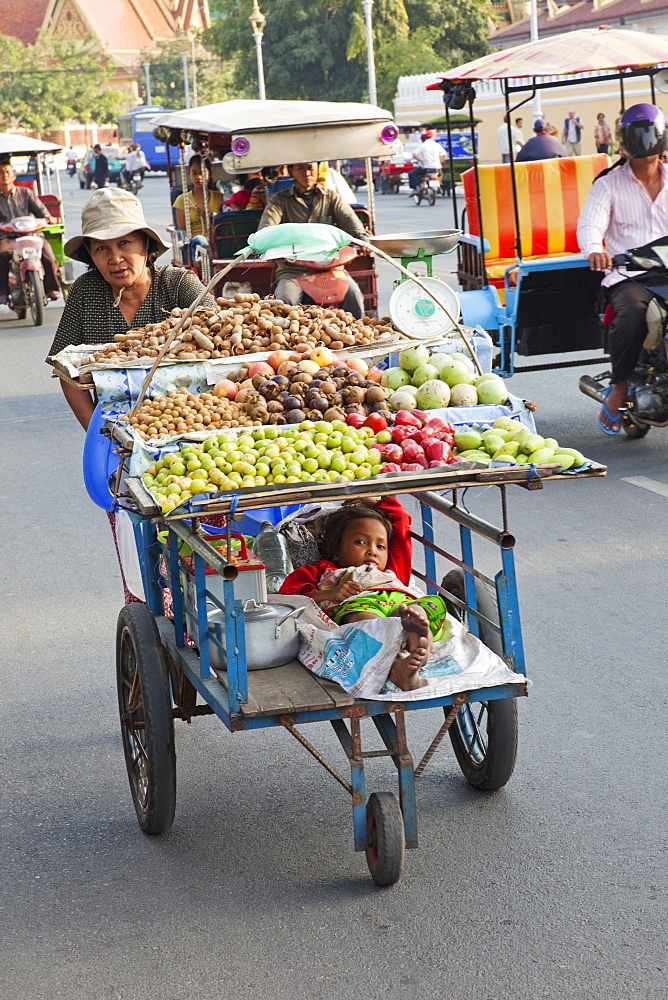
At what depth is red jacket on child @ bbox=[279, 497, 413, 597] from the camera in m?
3.92

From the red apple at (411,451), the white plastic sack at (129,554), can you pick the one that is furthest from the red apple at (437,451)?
the white plastic sack at (129,554)

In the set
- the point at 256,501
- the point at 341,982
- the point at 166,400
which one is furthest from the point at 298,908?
the point at 166,400

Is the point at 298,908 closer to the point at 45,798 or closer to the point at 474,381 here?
the point at 45,798

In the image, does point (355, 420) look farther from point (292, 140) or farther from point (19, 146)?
point (19, 146)

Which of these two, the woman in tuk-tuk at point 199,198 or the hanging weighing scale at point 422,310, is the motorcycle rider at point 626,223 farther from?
the woman in tuk-tuk at point 199,198

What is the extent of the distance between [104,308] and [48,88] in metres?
84.2

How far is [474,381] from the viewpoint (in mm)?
4480

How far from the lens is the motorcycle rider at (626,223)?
772 centimetres

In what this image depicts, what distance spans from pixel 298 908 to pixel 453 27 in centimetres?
6096

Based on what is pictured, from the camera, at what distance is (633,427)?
8281 mm

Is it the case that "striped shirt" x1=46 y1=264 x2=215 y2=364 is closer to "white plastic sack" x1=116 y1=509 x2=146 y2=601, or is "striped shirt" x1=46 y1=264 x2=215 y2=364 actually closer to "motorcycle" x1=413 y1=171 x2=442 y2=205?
"white plastic sack" x1=116 y1=509 x2=146 y2=601

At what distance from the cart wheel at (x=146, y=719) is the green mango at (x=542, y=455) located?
4.02 feet

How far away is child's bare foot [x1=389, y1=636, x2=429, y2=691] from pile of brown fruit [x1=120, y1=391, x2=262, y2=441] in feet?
3.73

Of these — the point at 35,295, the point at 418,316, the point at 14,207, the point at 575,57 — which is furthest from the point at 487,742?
the point at 14,207
